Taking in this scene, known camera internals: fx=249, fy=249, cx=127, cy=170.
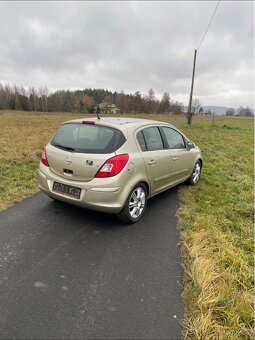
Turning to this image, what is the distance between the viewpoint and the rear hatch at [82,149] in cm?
349

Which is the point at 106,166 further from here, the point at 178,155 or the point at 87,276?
the point at 178,155

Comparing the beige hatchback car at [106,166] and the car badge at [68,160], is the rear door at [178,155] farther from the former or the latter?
the car badge at [68,160]

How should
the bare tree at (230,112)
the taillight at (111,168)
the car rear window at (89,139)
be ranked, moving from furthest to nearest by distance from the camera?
1. the bare tree at (230,112)
2. the car rear window at (89,139)
3. the taillight at (111,168)

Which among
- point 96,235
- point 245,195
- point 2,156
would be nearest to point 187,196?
point 245,195

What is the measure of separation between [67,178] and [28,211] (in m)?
1.08

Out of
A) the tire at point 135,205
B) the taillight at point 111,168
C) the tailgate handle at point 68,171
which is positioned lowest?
the tire at point 135,205

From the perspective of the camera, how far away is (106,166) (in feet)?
11.3

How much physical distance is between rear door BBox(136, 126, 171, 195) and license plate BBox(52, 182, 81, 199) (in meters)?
1.18

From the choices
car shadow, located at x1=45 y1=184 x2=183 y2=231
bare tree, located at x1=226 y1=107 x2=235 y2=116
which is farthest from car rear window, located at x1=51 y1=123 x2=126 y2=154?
bare tree, located at x1=226 y1=107 x2=235 y2=116

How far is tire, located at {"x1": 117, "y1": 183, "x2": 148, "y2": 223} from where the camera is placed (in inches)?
149

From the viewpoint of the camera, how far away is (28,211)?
419cm

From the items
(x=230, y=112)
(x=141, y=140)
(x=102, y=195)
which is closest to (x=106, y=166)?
(x=102, y=195)

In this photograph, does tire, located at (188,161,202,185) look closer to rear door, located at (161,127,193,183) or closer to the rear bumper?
rear door, located at (161,127,193,183)

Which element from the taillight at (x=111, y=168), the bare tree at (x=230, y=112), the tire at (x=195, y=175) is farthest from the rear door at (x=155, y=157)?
the bare tree at (x=230, y=112)
